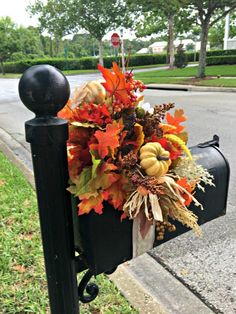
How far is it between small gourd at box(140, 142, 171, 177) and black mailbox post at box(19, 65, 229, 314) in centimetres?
17

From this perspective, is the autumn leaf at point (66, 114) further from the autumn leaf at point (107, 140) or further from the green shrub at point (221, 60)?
the green shrub at point (221, 60)

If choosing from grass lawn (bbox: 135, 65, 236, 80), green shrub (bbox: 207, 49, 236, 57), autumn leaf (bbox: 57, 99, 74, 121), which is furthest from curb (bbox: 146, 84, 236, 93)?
green shrub (bbox: 207, 49, 236, 57)

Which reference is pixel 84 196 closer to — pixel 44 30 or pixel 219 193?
pixel 219 193

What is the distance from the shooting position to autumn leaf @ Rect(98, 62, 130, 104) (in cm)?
104

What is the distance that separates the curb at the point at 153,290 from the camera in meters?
1.91

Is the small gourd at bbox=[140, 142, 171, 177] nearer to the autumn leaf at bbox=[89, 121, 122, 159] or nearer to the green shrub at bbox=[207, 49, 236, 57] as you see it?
the autumn leaf at bbox=[89, 121, 122, 159]

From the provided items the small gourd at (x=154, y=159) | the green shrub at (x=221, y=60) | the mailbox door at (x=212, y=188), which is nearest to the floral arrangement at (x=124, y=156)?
the small gourd at (x=154, y=159)

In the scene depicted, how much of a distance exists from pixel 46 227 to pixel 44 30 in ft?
140

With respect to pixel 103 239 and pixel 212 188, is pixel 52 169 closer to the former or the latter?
pixel 103 239

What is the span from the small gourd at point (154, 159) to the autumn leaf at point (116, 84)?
0.54 feet

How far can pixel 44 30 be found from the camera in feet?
131

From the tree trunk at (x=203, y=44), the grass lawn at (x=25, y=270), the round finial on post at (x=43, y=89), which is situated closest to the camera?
the round finial on post at (x=43, y=89)

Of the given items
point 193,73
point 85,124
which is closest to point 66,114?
point 85,124

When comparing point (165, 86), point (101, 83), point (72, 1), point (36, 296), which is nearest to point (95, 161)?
point (101, 83)
